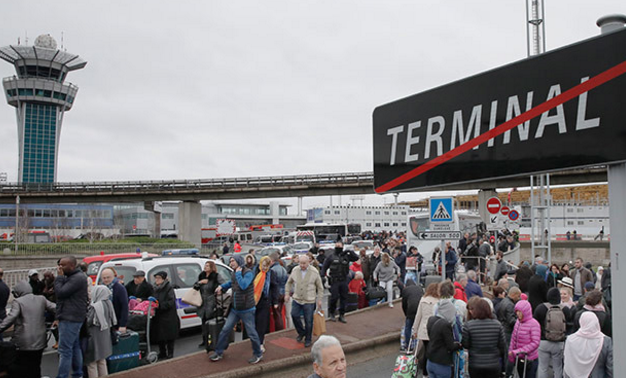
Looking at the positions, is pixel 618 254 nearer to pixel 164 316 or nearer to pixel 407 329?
pixel 407 329

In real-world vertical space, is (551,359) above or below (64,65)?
below

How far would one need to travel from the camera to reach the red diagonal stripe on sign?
2262mm

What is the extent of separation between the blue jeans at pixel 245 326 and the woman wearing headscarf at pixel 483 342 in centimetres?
368

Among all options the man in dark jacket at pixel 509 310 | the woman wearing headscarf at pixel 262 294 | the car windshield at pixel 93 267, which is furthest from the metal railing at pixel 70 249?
the man in dark jacket at pixel 509 310

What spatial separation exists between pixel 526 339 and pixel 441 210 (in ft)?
11.2

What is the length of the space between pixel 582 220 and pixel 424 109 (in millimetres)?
73479

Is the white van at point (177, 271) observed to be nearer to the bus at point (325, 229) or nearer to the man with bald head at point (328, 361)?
the man with bald head at point (328, 361)

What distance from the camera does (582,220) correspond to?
66125 mm

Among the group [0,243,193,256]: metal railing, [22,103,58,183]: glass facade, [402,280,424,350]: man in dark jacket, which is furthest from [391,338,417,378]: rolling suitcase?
[22,103,58,183]: glass facade

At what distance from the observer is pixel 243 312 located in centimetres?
812

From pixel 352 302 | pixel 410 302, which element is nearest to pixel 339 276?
pixel 352 302

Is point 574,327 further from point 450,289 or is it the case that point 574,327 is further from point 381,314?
point 381,314

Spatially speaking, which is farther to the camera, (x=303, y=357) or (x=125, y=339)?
(x=303, y=357)

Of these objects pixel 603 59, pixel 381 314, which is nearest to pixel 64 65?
pixel 381 314
